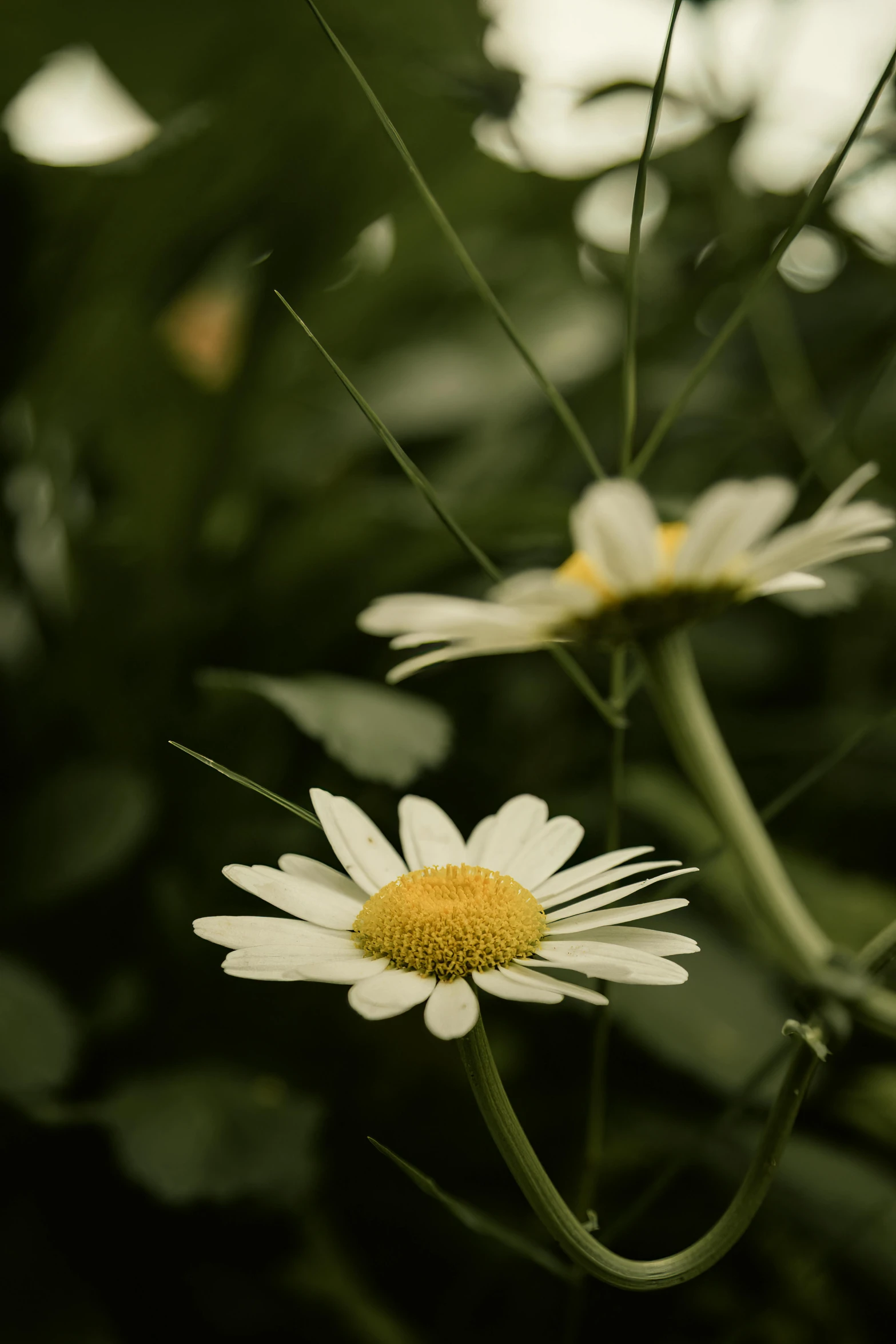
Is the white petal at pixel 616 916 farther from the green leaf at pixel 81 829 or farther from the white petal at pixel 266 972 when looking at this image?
the green leaf at pixel 81 829

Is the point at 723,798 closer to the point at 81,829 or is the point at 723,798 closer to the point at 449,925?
the point at 449,925

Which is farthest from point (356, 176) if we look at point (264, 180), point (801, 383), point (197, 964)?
point (197, 964)

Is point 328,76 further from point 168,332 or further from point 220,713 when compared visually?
point 220,713

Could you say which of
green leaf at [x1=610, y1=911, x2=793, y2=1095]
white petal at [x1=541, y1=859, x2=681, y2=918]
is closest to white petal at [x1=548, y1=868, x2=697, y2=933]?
white petal at [x1=541, y1=859, x2=681, y2=918]

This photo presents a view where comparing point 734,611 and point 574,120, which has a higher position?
point 574,120

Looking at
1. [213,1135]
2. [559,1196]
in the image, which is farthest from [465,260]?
[213,1135]

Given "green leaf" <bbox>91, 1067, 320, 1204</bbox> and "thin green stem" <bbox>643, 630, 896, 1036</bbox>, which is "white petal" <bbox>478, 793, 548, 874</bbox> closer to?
"thin green stem" <bbox>643, 630, 896, 1036</bbox>
